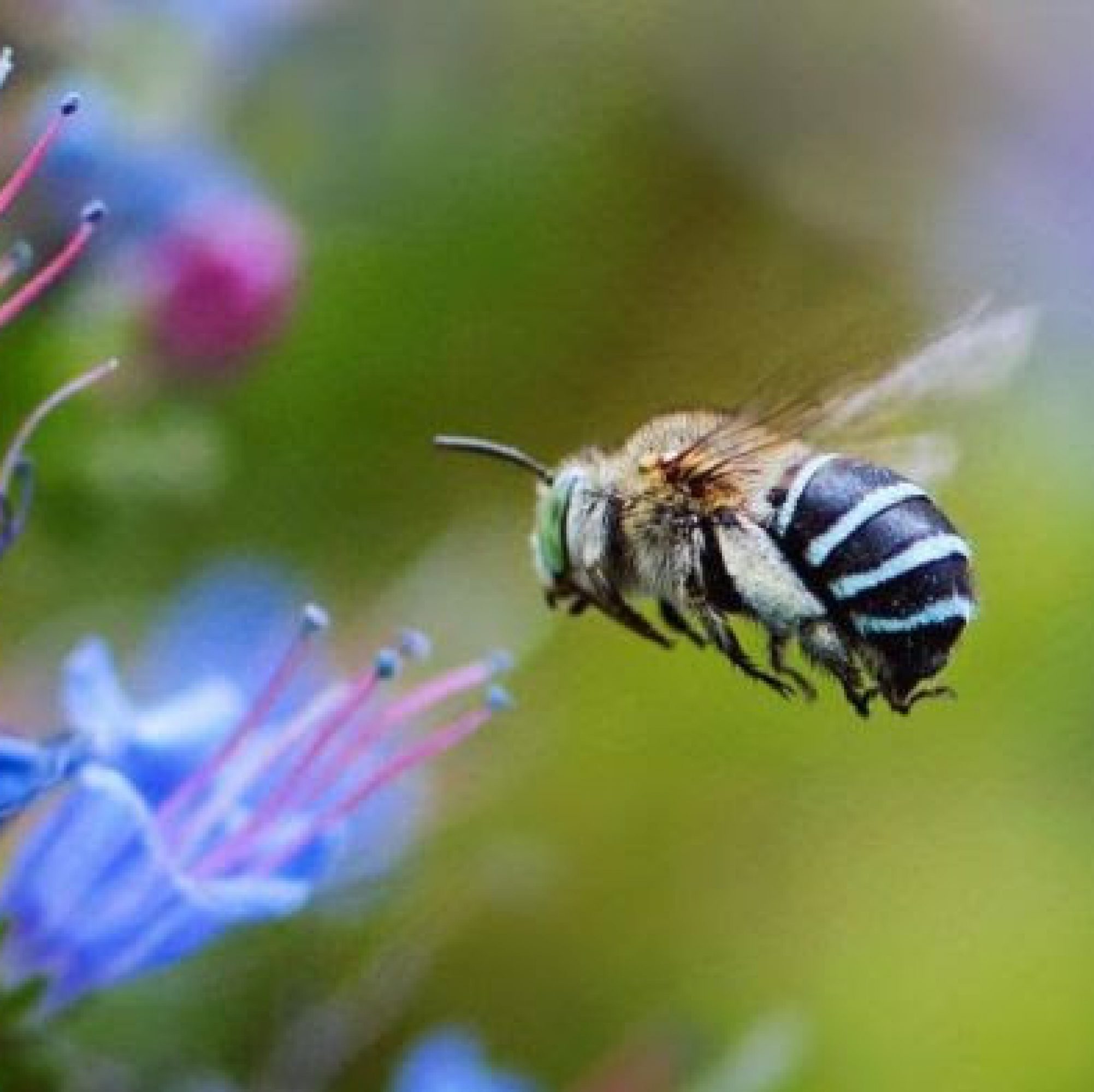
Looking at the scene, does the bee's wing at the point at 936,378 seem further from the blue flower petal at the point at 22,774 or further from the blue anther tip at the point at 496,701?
the blue flower petal at the point at 22,774

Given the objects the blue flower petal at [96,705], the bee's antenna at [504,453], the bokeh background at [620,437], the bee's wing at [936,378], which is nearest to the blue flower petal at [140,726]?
the blue flower petal at [96,705]

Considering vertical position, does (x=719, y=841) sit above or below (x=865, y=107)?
below

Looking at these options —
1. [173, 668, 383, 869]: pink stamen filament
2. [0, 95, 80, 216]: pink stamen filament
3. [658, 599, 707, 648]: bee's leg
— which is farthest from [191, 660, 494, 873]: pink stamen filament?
[0, 95, 80, 216]: pink stamen filament

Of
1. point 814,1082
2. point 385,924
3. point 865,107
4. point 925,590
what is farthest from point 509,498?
point 925,590

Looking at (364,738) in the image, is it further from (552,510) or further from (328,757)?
(552,510)

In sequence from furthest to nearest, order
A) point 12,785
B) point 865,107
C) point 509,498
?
point 865,107, point 509,498, point 12,785

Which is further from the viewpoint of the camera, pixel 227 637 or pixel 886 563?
pixel 227 637

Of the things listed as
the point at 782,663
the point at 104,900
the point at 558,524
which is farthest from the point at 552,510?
the point at 104,900

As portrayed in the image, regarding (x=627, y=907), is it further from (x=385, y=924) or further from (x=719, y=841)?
(x=385, y=924)
